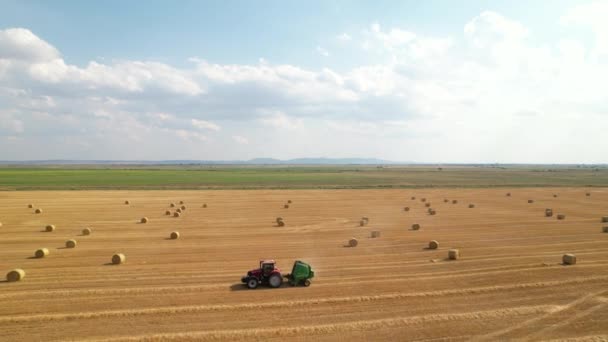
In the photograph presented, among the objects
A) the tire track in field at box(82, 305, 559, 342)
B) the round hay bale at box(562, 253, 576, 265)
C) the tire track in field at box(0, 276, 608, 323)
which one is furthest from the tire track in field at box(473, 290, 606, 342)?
the round hay bale at box(562, 253, 576, 265)

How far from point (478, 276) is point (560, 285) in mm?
3209

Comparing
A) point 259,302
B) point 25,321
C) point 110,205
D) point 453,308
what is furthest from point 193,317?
point 110,205

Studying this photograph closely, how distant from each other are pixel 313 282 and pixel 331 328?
5060mm

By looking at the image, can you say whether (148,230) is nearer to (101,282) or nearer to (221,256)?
(221,256)

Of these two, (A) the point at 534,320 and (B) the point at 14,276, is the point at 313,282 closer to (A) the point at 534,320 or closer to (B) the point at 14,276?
(A) the point at 534,320

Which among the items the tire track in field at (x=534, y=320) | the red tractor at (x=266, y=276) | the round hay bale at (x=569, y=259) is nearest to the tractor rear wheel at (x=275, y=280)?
the red tractor at (x=266, y=276)

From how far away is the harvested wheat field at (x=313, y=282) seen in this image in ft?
42.4

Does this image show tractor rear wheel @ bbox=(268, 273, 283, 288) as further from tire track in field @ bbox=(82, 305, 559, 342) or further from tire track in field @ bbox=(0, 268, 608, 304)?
tire track in field @ bbox=(82, 305, 559, 342)

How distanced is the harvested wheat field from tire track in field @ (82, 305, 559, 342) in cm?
6

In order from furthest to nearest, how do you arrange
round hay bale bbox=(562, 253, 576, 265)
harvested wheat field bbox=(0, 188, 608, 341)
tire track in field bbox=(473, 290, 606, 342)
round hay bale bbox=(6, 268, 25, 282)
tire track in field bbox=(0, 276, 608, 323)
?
1. round hay bale bbox=(562, 253, 576, 265)
2. round hay bale bbox=(6, 268, 25, 282)
3. tire track in field bbox=(0, 276, 608, 323)
4. harvested wheat field bbox=(0, 188, 608, 341)
5. tire track in field bbox=(473, 290, 606, 342)

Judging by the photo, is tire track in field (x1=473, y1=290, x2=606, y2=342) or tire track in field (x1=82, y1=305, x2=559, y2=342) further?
tire track in field (x1=473, y1=290, x2=606, y2=342)

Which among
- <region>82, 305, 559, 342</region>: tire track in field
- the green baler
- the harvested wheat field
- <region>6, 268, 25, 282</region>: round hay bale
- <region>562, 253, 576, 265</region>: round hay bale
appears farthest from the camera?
<region>562, 253, 576, 265</region>: round hay bale

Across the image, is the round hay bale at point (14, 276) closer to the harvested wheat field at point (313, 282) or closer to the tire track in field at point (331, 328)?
the harvested wheat field at point (313, 282)

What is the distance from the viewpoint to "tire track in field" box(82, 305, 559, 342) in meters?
12.2
